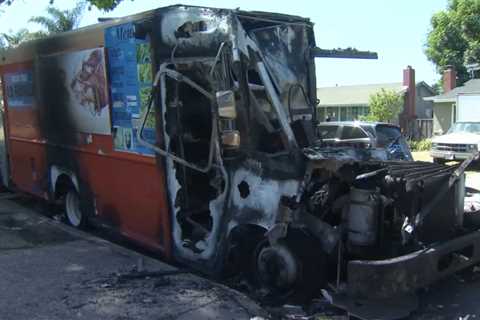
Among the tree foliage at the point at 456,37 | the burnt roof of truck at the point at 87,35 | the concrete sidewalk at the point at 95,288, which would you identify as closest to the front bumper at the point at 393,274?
the concrete sidewalk at the point at 95,288

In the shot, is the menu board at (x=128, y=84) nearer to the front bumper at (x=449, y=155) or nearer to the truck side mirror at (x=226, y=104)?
the truck side mirror at (x=226, y=104)

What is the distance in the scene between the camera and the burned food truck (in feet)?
16.5

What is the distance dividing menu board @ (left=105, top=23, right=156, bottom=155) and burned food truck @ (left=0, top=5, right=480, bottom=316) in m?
0.02

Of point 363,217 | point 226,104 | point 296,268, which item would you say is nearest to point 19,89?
point 226,104

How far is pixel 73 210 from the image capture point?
8797mm

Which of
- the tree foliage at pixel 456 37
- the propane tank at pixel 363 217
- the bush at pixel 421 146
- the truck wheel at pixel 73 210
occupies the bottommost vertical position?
the bush at pixel 421 146

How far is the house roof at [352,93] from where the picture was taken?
44.3 meters

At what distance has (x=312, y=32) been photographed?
6641mm

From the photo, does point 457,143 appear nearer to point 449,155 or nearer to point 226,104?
point 449,155

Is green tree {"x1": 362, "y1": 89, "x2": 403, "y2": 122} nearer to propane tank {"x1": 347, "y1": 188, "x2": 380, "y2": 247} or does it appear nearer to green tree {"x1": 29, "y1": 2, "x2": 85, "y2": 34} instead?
green tree {"x1": 29, "y1": 2, "x2": 85, "y2": 34}

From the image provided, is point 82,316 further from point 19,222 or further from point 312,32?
point 19,222

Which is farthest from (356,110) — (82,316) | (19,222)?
(82,316)

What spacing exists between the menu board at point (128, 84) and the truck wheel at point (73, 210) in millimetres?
1938

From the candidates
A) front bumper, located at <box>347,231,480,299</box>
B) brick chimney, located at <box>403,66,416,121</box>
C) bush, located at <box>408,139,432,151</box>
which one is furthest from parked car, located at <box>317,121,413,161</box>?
brick chimney, located at <box>403,66,416,121</box>
